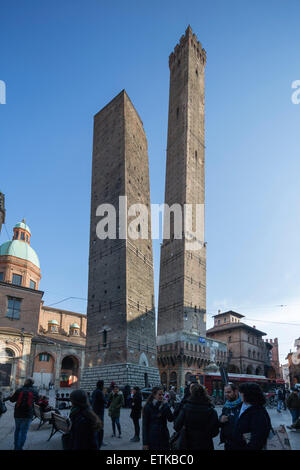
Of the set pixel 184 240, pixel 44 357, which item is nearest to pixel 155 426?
pixel 44 357

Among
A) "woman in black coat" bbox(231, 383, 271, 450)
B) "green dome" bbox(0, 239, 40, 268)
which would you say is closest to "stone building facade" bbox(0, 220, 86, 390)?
"green dome" bbox(0, 239, 40, 268)

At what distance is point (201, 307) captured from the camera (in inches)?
1703

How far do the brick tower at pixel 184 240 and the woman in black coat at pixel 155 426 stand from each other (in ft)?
113

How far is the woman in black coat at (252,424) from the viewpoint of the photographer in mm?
3721

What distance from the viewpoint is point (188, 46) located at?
54.8 meters

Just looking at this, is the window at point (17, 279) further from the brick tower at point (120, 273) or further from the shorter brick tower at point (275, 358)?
the shorter brick tower at point (275, 358)

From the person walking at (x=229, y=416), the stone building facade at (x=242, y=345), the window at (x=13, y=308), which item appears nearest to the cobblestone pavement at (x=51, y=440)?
the person walking at (x=229, y=416)

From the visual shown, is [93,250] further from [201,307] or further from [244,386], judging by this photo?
[244,386]

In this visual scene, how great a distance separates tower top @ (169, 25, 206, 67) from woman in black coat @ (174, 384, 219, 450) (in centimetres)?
5999

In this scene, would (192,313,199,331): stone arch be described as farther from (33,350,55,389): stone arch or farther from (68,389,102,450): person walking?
(68,389,102,450): person walking

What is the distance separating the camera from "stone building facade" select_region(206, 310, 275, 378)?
177ft

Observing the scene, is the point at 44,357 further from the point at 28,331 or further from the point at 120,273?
the point at 120,273

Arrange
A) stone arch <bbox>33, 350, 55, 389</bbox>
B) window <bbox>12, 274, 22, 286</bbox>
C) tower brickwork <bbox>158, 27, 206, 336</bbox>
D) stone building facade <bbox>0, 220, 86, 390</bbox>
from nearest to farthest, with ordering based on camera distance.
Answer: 1. stone building facade <bbox>0, 220, 86, 390</bbox>
2. stone arch <bbox>33, 350, 55, 389</bbox>
3. tower brickwork <bbox>158, 27, 206, 336</bbox>
4. window <bbox>12, 274, 22, 286</bbox>

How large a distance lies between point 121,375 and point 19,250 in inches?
1086
